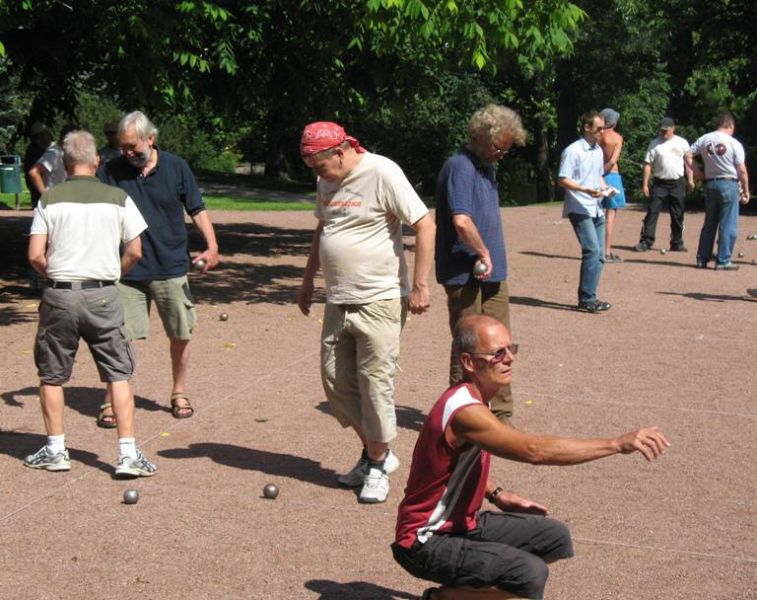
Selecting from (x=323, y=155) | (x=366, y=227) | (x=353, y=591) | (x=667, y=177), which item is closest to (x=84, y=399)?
(x=366, y=227)

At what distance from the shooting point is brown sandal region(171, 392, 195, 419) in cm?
795

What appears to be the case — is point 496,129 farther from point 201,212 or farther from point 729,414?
point 729,414

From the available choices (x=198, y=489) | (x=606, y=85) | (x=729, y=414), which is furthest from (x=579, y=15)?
(x=606, y=85)

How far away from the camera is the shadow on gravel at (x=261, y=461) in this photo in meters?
6.75

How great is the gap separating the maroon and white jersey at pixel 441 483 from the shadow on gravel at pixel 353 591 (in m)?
0.62

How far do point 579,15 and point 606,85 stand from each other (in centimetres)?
2654

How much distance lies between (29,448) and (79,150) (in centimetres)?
184

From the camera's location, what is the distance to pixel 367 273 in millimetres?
6301

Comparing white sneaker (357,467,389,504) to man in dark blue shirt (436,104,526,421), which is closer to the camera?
white sneaker (357,467,389,504)

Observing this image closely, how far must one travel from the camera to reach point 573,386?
8.96 metres

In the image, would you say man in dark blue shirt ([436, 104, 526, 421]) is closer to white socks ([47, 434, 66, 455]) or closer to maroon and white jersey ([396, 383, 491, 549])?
white socks ([47, 434, 66, 455])

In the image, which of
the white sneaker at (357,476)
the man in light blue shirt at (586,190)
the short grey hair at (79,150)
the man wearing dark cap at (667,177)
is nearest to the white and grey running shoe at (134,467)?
the white sneaker at (357,476)

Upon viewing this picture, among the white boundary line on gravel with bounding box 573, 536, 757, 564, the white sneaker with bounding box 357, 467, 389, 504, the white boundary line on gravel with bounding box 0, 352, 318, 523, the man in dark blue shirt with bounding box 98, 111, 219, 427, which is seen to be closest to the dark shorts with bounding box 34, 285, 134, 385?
the white boundary line on gravel with bounding box 0, 352, 318, 523

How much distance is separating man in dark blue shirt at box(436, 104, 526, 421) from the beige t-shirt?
856 mm
